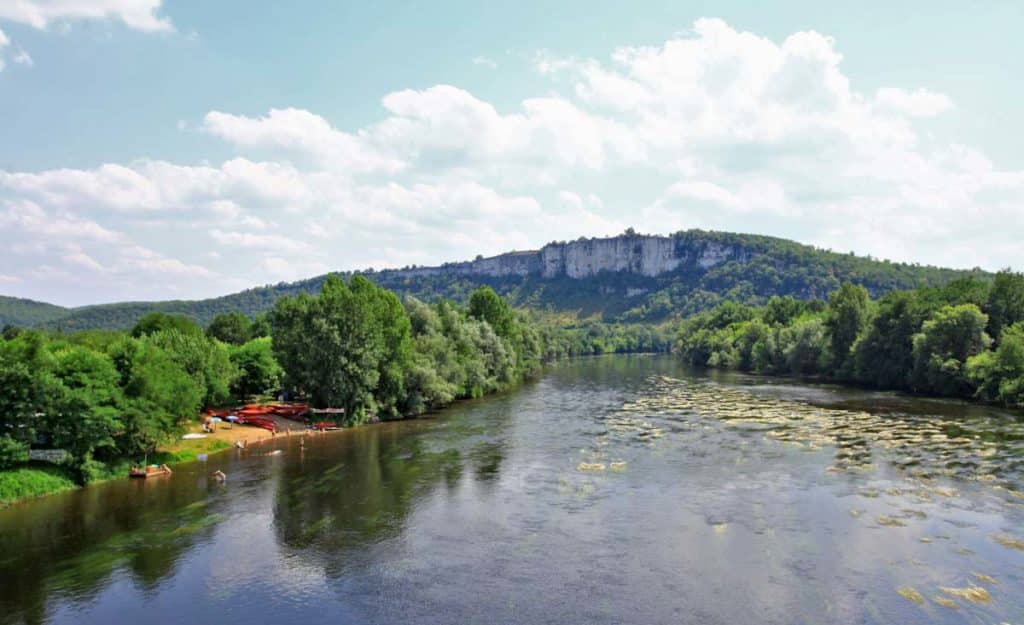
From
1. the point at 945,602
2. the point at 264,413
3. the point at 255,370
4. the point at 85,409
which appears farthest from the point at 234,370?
the point at 945,602

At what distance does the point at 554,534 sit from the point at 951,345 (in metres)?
69.0

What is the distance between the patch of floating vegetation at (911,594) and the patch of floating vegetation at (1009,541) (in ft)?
24.2

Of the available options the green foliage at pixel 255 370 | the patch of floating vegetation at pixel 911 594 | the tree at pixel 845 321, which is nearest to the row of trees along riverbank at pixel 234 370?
the green foliage at pixel 255 370

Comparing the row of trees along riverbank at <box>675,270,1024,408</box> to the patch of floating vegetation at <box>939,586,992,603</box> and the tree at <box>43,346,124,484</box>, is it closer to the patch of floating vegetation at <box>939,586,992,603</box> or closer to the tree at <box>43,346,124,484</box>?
the patch of floating vegetation at <box>939,586,992,603</box>

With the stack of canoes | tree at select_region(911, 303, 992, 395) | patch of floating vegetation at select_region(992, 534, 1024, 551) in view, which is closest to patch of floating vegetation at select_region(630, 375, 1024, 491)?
patch of floating vegetation at select_region(992, 534, 1024, 551)

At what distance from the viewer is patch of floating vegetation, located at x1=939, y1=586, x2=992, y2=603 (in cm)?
Result: 2410

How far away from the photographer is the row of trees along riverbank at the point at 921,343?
237 feet

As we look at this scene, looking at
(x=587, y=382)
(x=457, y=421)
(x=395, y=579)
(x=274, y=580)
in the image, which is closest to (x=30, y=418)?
(x=274, y=580)

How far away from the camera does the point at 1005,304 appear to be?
270 feet

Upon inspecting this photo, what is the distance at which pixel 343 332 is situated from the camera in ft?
220

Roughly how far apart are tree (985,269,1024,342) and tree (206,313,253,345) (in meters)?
110

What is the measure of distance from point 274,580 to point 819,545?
23126 mm

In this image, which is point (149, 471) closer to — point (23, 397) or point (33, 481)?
point (33, 481)

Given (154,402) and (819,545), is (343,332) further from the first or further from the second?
(819,545)
